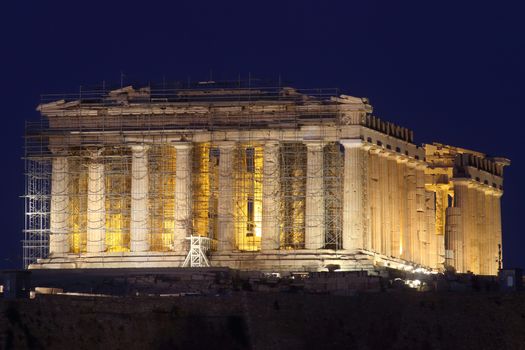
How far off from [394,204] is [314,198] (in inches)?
395

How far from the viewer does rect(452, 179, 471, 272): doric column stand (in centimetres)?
16962

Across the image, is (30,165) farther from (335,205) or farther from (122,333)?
(122,333)

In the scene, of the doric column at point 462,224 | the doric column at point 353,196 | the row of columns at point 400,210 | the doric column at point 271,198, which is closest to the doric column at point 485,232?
the doric column at point 462,224

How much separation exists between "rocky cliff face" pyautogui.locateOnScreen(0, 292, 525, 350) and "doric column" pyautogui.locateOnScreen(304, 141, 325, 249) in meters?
23.8

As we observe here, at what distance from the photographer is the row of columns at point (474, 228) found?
170250 millimetres

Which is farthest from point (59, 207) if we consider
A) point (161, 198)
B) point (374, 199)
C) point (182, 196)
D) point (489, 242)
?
point (489, 242)

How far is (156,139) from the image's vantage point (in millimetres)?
155625

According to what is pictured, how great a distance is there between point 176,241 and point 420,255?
2183 centimetres

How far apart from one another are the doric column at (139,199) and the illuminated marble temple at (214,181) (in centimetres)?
7

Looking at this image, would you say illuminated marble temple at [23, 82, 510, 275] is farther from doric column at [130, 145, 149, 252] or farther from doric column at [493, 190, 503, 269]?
doric column at [493, 190, 503, 269]

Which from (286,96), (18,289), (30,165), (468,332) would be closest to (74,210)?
(30,165)

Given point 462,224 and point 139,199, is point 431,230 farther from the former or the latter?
point 139,199

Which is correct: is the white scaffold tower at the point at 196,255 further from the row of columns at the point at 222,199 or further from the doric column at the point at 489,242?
the doric column at the point at 489,242

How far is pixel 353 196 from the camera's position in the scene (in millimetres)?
152625
